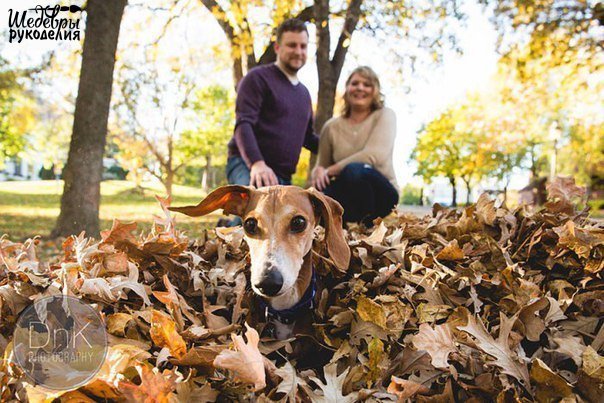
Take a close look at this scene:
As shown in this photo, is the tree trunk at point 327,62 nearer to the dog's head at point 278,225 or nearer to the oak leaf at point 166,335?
the dog's head at point 278,225

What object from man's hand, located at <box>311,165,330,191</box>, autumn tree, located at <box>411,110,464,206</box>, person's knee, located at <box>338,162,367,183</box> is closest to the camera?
man's hand, located at <box>311,165,330,191</box>

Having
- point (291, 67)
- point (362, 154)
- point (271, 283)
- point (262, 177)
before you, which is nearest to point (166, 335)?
point (271, 283)

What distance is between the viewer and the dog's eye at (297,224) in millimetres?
1810

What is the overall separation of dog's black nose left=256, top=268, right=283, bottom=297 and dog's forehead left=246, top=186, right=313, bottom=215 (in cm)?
30

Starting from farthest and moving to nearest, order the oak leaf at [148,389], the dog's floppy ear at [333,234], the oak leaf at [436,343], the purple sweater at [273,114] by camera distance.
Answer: the purple sweater at [273,114], the dog's floppy ear at [333,234], the oak leaf at [436,343], the oak leaf at [148,389]

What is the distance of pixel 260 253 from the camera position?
1.72 meters

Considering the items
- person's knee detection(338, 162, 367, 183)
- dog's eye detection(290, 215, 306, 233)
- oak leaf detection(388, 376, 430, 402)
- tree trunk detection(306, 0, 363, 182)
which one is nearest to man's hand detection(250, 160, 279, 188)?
person's knee detection(338, 162, 367, 183)

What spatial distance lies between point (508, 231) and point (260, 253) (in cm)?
138

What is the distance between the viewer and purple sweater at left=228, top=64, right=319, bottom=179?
4714 millimetres

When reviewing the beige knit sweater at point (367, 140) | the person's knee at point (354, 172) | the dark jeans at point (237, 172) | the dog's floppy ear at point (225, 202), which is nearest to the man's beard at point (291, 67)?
the beige knit sweater at point (367, 140)

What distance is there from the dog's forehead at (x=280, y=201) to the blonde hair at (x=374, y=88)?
10.6 feet

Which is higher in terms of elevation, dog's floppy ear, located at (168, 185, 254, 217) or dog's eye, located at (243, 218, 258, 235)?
dog's floppy ear, located at (168, 185, 254, 217)

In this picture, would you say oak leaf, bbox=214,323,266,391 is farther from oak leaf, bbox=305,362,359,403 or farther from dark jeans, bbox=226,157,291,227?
dark jeans, bbox=226,157,291,227

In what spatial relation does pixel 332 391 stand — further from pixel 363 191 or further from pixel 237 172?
pixel 237 172
